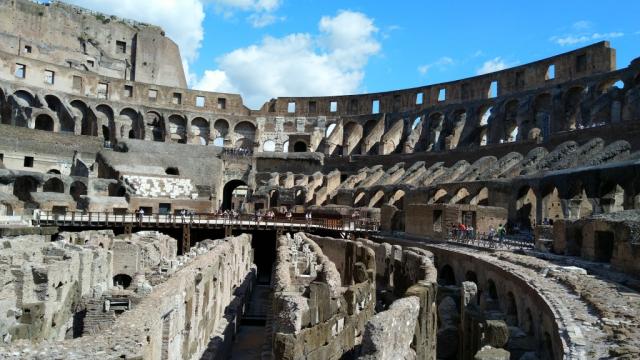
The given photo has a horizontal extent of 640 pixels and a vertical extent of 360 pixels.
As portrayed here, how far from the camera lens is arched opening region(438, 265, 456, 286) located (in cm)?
1928

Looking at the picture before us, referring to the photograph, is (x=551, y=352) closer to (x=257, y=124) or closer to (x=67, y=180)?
(x=67, y=180)

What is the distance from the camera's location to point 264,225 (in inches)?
1289

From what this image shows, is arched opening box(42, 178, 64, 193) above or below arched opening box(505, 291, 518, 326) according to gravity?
above

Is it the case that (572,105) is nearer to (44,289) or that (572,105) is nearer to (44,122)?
(44,289)

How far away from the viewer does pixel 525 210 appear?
26891mm

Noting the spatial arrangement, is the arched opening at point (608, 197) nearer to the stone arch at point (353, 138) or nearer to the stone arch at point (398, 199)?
the stone arch at point (398, 199)

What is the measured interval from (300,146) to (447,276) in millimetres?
36215

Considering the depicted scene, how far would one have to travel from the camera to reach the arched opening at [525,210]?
26.5m

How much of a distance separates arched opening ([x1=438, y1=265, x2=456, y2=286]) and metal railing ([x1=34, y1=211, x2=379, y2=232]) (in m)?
10.6

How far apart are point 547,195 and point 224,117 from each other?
118 ft

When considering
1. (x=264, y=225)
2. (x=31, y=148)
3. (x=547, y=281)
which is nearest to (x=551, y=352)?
(x=547, y=281)

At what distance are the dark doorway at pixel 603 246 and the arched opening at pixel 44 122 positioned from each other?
42.8m

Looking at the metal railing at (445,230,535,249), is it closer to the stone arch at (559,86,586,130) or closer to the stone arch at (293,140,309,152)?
the stone arch at (559,86,586,130)

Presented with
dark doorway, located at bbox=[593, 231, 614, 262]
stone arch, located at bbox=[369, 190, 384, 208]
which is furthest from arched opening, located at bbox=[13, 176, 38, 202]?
dark doorway, located at bbox=[593, 231, 614, 262]
